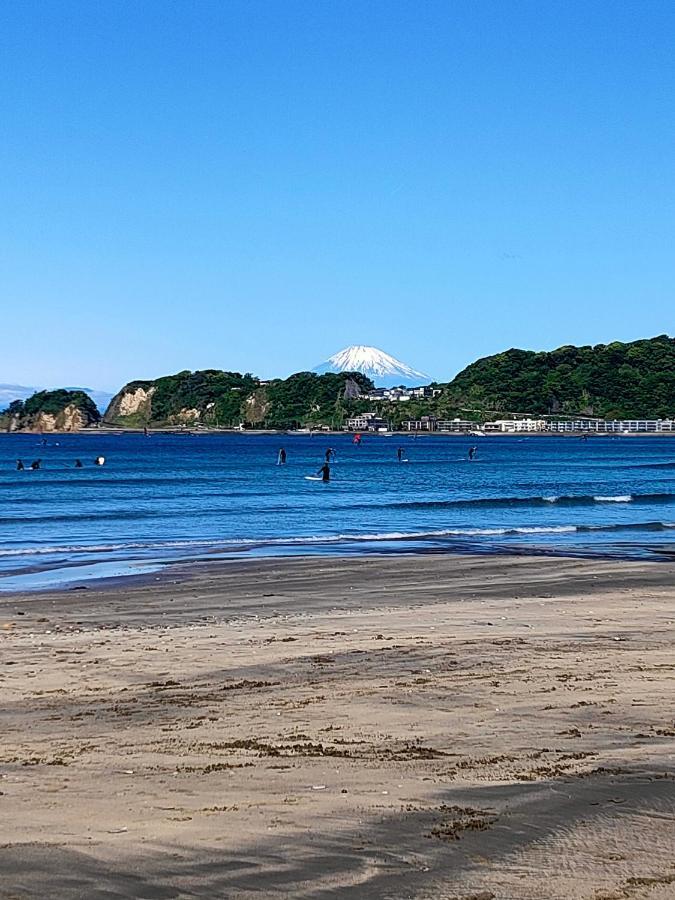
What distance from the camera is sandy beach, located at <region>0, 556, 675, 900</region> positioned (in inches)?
261

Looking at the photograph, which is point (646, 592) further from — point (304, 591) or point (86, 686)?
point (86, 686)

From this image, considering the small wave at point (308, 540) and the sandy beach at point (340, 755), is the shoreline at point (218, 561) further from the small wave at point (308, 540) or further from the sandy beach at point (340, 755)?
the sandy beach at point (340, 755)

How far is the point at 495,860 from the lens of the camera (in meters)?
6.79

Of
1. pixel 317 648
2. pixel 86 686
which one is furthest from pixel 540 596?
pixel 86 686

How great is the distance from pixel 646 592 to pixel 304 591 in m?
6.86

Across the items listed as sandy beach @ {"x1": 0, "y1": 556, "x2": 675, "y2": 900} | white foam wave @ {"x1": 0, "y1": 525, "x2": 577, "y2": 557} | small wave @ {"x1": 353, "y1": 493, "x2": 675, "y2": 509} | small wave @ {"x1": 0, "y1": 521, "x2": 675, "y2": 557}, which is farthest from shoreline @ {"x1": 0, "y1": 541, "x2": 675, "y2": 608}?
small wave @ {"x1": 353, "y1": 493, "x2": 675, "y2": 509}

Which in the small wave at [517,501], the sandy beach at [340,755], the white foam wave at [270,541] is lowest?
the white foam wave at [270,541]

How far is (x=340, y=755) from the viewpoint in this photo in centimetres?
932

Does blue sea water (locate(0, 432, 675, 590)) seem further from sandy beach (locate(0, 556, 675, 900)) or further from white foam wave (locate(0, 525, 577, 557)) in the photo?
sandy beach (locate(0, 556, 675, 900))

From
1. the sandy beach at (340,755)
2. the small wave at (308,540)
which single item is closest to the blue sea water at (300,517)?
the small wave at (308,540)

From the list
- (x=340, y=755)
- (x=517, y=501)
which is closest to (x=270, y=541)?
(x=517, y=501)

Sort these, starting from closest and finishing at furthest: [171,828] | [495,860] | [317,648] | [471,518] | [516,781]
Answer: [495,860] → [171,828] → [516,781] → [317,648] → [471,518]

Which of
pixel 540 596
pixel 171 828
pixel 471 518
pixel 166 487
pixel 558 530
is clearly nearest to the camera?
pixel 171 828

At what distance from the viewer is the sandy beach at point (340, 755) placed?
261 inches
